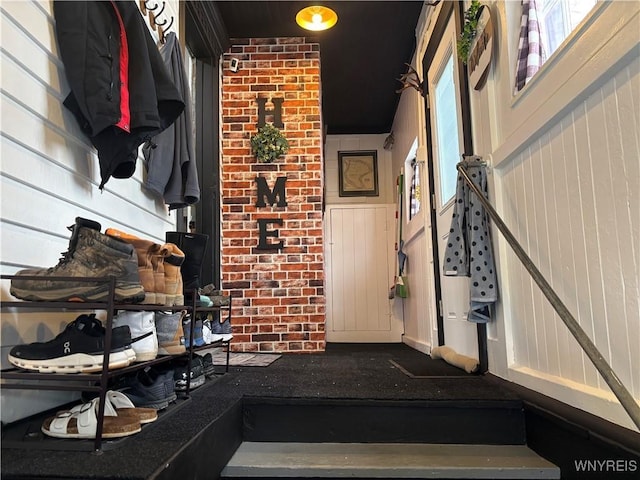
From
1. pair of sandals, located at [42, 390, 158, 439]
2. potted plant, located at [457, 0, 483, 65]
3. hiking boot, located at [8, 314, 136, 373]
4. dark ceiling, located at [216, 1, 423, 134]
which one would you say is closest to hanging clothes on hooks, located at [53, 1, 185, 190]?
hiking boot, located at [8, 314, 136, 373]

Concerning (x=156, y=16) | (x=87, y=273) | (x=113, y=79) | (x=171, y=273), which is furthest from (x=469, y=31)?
(x=87, y=273)

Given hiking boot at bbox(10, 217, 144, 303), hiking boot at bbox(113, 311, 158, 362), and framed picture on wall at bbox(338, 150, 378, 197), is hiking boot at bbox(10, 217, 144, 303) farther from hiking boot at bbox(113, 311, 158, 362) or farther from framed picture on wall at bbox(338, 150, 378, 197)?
framed picture on wall at bbox(338, 150, 378, 197)

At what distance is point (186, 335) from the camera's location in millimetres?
1849

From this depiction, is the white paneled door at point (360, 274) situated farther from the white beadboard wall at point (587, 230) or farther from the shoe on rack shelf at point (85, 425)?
the shoe on rack shelf at point (85, 425)

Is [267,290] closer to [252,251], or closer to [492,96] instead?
[252,251]

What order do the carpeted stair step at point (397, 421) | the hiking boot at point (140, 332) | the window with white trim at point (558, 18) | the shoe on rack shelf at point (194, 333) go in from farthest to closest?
the shoe on rack shelf at point (194, 333)
the carpeted stair step at point (397, 421)
the window with white trim at point (558, 18)
the hiking boot at point (140, 332)

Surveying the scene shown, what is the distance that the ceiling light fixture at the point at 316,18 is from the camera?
3.21 metres

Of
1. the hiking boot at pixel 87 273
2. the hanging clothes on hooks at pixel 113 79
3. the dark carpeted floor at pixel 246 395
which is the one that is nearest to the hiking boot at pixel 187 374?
the dark carpeted floor at pixel 246 395

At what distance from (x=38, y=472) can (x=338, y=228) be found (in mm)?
4538

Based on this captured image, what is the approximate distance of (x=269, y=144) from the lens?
356 cm

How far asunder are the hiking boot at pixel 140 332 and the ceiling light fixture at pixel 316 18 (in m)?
2.65

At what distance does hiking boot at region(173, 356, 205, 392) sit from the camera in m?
1.73

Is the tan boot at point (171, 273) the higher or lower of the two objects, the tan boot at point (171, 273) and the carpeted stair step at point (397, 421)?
the higher

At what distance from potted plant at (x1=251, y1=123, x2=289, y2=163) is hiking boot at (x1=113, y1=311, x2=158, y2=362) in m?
2.34
